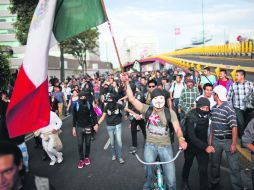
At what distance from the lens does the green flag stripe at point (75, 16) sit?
171 inches

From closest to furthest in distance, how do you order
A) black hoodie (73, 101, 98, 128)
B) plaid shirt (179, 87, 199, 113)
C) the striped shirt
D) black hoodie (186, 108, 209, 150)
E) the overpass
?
black hoodie (186, 108, 209, 150) < the striped shirt < black hoodie (73, 101, 98, 128) < plaid shirt (179, 87, 199, 113) < the overpass

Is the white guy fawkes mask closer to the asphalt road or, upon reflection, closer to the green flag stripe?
the green flag stripe

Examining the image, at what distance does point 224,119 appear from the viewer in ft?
17.7

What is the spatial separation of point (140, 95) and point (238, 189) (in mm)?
4341

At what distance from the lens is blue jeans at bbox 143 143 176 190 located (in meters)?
4.84

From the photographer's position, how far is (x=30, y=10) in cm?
Result: 2798

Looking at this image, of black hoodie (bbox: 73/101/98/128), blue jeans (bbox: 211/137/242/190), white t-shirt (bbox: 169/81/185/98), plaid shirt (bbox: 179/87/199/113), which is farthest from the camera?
white t-shirt (bbox: 169/81/185/98)

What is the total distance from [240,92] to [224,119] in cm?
299

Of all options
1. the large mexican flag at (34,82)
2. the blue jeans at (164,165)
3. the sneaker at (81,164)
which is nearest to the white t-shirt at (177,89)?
the sneaker at (81,164)

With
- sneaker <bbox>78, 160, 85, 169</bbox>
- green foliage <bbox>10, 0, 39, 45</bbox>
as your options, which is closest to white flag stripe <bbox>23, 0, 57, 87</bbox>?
sneaker <bbox>78, 160, 85, 169</bbox>

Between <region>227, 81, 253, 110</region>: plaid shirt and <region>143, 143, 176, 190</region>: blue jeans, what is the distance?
3.91 metres

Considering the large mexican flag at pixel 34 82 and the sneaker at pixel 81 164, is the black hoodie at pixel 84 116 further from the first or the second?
the large mexican flag at pixel 34 82

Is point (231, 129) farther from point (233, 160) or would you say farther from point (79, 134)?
point (79, 134)

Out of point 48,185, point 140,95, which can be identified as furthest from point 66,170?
point 48,185
